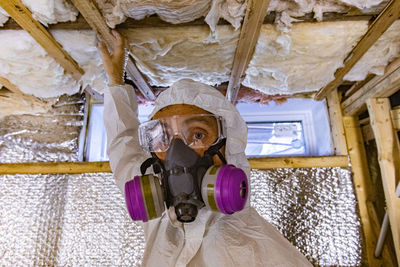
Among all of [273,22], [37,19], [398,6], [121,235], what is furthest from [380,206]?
[37,19]

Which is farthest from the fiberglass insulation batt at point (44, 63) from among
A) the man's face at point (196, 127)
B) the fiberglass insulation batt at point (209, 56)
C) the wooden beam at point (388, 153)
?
the wooden beam at point (388, 153)

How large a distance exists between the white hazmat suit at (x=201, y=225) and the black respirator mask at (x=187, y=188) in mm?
110

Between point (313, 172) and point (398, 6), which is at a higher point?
point (398, 6)

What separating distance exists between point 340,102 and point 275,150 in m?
0.57

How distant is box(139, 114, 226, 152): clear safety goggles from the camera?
1.04 m

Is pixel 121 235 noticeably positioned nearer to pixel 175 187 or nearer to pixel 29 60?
pixel 175 187

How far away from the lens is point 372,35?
3.73 feet

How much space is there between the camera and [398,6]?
0.95m

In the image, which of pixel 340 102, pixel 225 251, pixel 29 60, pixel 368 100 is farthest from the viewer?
pixel 340 102

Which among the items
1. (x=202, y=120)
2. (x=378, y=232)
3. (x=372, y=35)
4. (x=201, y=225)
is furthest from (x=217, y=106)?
(x=378, y=232)

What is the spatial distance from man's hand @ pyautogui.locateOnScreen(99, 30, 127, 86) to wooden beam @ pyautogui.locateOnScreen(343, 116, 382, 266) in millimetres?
1537

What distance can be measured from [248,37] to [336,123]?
108 centimetres

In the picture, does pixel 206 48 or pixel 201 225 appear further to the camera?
pixel 206 48

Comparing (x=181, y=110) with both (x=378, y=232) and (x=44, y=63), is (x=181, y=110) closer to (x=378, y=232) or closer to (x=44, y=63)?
(x=44, y=63)
